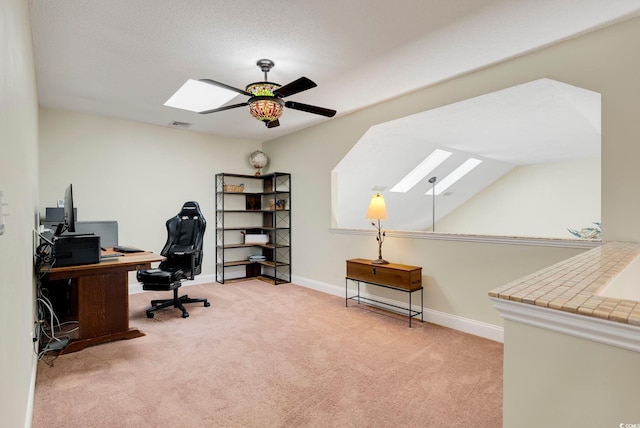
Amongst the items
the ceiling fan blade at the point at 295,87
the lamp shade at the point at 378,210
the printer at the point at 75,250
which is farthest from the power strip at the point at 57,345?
the lamp shade at the point at 378,210

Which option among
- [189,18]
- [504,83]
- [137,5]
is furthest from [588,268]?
[137,5]

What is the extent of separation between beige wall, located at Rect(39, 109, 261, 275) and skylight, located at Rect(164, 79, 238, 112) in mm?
1090

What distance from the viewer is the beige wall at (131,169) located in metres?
4.14

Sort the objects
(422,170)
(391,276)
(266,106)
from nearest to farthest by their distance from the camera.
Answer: (266,106), (391,276), (422,170)

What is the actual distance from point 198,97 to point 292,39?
2.09 meters

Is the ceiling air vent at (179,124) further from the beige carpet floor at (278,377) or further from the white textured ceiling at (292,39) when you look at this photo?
the beige carpet floor at (278,377)

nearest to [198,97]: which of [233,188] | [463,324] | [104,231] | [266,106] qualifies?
[233,188]

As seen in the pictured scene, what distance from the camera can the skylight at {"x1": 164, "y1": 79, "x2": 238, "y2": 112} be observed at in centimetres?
377

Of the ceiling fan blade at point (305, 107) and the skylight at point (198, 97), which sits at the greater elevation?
the skylight at point (198, 97)

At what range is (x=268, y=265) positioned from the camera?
5.45 m

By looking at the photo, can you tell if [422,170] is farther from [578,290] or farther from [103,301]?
[578,290]

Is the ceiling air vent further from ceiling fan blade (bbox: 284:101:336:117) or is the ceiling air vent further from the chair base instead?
ceiling fan blade (bbox: 284:101:336:117)

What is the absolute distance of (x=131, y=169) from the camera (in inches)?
185

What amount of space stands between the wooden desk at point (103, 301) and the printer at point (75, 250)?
67 mm
